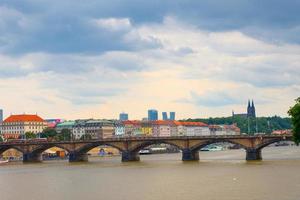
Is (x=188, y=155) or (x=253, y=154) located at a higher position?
(x=188, y=155)

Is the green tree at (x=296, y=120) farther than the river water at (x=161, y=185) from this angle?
Yes

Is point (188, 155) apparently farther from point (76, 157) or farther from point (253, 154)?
point (76, 157)

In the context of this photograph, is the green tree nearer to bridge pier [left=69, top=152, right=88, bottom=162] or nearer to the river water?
the river water

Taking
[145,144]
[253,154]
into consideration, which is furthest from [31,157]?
[253,154]

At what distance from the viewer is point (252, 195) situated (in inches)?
1959

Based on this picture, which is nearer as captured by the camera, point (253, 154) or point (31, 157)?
point (253, 154)

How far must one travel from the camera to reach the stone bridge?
10531 centimetres

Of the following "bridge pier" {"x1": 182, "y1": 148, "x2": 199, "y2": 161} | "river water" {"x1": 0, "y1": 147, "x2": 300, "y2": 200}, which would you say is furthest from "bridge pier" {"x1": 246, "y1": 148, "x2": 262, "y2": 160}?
"river water" {"x1": 0, "y1": 147, "x2": 300, "y2": 200}

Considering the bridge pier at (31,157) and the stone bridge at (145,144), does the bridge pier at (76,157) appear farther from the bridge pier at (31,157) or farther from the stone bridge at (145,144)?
the bridge pier at (31,157)

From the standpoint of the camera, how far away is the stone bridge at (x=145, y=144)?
10531cm

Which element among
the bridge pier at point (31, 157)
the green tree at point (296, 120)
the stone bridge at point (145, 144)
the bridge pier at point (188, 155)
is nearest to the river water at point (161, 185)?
the green tree at point (296, 120)

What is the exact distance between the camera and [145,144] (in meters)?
116

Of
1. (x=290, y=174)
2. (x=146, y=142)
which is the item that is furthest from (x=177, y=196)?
(x=146, y=142)

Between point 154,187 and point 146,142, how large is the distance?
56.2m
